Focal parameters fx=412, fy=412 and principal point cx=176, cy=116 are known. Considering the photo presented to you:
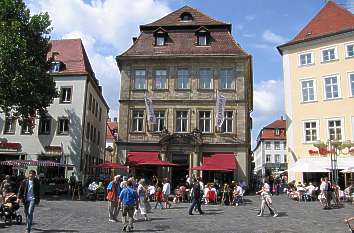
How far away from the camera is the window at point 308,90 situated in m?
34.9

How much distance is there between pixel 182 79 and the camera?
36.1 meters

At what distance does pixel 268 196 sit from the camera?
757 inches

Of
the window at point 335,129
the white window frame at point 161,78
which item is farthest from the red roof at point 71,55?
the window at point 335,129

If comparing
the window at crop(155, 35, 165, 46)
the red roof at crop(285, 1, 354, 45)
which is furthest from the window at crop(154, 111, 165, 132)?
the red roof at crop(285, 1, 354, 45)

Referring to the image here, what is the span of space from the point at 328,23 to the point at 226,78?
10.5 metres

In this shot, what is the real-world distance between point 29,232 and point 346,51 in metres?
29.4

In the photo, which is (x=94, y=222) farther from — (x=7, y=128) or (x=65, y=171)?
(x=7, y=128)

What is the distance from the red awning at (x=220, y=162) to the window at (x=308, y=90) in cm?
806

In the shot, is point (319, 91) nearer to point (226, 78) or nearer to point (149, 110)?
point (226, 78)

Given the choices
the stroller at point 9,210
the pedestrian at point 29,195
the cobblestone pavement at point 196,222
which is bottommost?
the cobblestone pavement at point 196,222

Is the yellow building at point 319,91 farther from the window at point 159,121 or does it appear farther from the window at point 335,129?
the window at point 159,121

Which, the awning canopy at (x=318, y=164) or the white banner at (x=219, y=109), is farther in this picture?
the white banner at (x=219, y=109)

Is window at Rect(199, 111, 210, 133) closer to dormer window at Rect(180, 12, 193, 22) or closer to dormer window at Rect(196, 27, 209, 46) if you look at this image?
dormer window at Rect(196, 27, 209, 46)

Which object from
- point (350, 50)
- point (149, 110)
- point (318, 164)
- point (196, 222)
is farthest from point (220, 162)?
point (196, 222)
